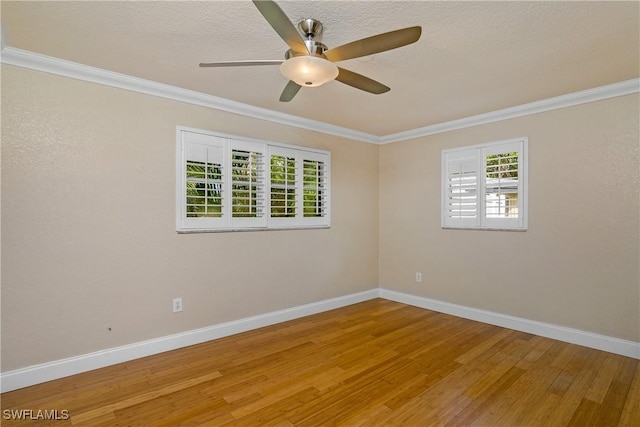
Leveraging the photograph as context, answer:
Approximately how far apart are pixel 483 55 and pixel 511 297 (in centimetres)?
264

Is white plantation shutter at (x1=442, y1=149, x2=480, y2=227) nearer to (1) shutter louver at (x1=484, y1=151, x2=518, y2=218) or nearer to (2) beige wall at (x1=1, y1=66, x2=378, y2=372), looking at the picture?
(1) shutter louver at (x1=484, y1=151, x2=518, y2=218)

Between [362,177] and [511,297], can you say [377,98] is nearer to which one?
[362,177]

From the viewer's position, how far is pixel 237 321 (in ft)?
11.5

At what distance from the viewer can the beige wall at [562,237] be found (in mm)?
2955

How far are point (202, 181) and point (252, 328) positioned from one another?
5.54 feet

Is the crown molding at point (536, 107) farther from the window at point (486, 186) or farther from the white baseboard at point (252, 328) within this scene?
the white baseboard at point (252, 328)

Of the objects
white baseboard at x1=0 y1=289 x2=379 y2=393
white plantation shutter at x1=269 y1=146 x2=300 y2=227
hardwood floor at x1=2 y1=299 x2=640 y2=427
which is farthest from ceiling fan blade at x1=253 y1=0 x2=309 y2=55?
white baseboard at x1=0 y1=289 x2=379 y2=393

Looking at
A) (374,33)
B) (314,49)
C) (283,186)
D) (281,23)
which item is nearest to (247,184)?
(283,186)

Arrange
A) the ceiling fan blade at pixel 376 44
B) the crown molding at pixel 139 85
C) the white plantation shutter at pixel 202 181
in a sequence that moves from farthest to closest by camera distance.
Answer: the white plantation shutter at pixel 202 181 < the crown molding at pixel 139 85 < the ceiling fan blade at pixel 376 44

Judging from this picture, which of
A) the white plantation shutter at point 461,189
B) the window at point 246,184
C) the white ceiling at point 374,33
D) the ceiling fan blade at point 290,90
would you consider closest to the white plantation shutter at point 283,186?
the window at point 246,184

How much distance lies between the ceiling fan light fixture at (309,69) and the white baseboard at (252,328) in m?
2.61

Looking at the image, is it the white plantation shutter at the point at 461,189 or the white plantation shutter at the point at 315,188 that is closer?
the white plantation shutter at the point at 461,189

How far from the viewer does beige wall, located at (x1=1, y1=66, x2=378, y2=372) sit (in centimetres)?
240

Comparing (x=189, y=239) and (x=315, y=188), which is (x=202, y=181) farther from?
(x=315, y=188)
